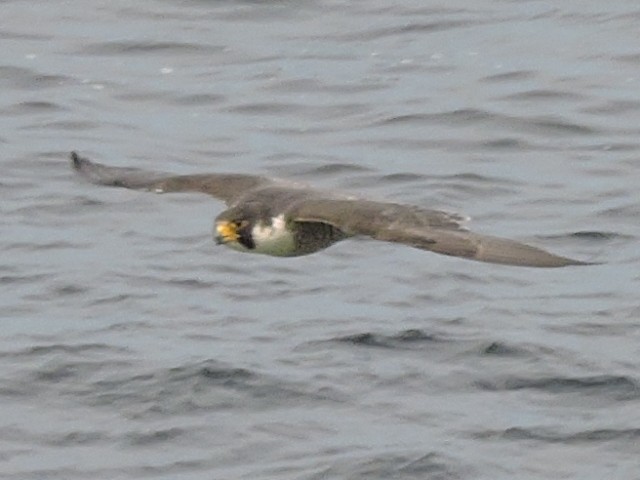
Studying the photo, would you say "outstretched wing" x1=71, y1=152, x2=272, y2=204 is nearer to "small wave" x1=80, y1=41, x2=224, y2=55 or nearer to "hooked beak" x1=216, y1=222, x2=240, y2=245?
"hooked beak" x1=216, y1=222, x2=240, y2=245

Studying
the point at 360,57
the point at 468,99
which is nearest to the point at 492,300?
→ the point at 468,99

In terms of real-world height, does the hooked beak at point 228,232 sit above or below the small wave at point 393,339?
above

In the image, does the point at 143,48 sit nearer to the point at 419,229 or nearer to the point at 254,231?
the point at 254,231

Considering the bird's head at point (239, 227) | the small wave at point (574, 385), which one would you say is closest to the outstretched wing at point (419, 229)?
the bird's head at point (239, 227)

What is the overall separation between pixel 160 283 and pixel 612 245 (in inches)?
113

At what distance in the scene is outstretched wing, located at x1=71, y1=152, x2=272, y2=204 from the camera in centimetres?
1298

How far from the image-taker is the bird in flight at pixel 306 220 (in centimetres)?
1095

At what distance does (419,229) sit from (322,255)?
4.87 meters

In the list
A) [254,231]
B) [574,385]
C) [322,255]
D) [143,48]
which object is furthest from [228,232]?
[143,48]

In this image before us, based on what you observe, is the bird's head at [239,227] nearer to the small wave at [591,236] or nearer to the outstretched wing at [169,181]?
the outstretched wing at [169,181]

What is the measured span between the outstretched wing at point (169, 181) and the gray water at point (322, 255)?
1142 mm

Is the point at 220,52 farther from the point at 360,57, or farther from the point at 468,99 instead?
the point at 468,99

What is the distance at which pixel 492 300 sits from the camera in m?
15.1

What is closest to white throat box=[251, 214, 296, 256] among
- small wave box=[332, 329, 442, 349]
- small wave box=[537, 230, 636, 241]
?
small wave box=[332, 329, 442, 349]
